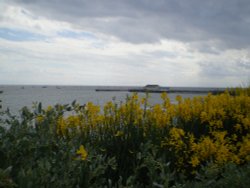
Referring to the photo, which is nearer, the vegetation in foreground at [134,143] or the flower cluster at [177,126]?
the vegetation in foreground at [134,143]

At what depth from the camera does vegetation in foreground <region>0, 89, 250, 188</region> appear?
231cm

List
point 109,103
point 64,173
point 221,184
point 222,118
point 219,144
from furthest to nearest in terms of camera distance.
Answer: point 222,118 → point 109,103 → point 219,144 → point 221,184 → point 64,173

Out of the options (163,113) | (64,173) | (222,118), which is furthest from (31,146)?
(222,118)

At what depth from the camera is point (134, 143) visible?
446cm

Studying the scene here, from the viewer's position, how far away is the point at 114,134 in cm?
458

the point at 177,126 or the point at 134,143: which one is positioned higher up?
the point at 177,126

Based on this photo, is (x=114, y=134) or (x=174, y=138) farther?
(x=114, y=134)

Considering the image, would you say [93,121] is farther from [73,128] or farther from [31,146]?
[31,146]

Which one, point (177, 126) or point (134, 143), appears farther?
point (177, 126)

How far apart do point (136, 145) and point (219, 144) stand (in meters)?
1.12

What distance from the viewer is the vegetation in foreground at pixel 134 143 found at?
2311 millimetres

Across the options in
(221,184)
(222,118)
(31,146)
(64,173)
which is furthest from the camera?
(222,118)

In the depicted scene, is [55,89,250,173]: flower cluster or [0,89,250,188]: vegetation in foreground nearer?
[0,89,250,188]: vegetation in foreground

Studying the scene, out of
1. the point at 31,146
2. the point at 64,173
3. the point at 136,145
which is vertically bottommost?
the point at 136,145
